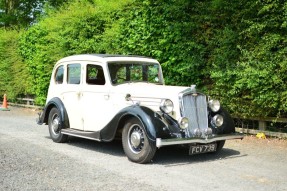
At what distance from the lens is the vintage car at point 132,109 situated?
685 cm

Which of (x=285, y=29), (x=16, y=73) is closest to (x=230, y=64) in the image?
(x=285, y=29)

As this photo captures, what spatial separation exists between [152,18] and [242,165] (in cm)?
572

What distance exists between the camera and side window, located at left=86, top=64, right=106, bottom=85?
8227 millimetres

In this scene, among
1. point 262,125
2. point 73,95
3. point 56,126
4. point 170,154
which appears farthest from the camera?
point 262,125

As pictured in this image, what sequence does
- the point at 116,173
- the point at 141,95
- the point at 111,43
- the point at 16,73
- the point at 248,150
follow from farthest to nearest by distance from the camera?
the point at 16,73, the point at 111,43, the point at 248,150, the point at 141,95, the point at 116,173

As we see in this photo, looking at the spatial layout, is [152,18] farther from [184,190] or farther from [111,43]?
[184,190]

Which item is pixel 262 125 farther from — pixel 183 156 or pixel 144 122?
pixel 144 122

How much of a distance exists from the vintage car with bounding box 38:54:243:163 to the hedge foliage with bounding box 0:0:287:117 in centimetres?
171

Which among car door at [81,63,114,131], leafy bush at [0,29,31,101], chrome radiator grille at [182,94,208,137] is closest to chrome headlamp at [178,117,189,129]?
chrome radiator grille at [182,94,208,137]

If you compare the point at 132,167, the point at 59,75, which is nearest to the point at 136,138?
the point at 132,167

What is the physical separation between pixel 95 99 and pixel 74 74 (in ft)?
3.87

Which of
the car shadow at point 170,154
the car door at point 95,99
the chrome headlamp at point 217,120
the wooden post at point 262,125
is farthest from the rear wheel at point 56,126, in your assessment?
the wooden post at point 262,125

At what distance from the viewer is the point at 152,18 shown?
11.2 m

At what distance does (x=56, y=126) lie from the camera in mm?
9195
